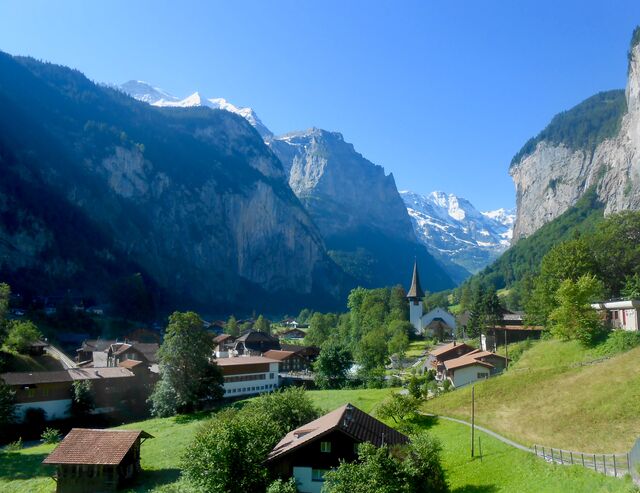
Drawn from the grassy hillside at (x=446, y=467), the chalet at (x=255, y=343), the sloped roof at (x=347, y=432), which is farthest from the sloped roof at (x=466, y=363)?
the chalet at (x=255, y=343)

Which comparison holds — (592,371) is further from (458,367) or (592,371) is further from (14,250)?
(14,250)

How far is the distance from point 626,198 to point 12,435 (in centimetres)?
15397

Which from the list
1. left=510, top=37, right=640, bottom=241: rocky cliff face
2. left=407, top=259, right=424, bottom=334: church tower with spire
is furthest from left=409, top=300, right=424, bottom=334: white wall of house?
left=510, top=37, right=640, bottom=241: rocky cliff face

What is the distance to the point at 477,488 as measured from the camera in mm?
26125

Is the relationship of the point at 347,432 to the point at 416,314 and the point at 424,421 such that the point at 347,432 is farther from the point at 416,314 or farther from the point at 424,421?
the point at 416,314

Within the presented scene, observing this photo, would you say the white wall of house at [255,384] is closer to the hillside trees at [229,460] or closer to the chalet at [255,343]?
the chalet at [255,343]

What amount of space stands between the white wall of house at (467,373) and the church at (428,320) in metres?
43.2

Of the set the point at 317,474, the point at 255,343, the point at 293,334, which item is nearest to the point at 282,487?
the point at 317,474

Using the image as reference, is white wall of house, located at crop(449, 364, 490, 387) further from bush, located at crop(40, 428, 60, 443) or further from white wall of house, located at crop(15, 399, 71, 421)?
white wall of house, located at crop(15, 399, 71, 421)

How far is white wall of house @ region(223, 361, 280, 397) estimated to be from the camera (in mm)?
64875

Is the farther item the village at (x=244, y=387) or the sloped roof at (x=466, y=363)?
the sloped roof at (x=466, y=363)

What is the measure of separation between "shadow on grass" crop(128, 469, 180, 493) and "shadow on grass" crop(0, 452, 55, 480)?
7.78m

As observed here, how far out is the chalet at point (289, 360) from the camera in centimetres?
8144

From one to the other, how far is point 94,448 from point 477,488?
84.7 feet
